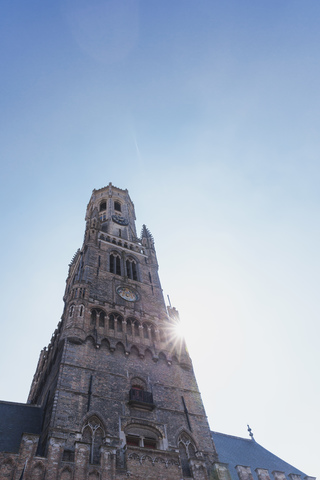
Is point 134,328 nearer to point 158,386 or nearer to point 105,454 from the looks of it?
point 158,386

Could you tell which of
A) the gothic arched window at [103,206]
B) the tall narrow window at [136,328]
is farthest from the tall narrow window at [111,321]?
the gothic arched window at [103,206]

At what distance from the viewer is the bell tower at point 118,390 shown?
1987cm

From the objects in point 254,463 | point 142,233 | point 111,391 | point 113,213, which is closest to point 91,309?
point 111,391

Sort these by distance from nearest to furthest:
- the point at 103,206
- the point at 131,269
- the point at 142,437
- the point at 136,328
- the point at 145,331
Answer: the point at 142,437 → the point at 136,328 → the point at 145,331 → the point at 131,269 → the point at 103,206

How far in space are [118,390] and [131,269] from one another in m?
18.1

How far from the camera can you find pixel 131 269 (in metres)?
41.6

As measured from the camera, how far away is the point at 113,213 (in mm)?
55688

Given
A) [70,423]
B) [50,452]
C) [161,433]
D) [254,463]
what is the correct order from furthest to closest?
1. [254,463]
2. [161,433]
3. [70,423]
4. [50,452]

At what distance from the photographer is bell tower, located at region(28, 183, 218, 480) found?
19.9 m

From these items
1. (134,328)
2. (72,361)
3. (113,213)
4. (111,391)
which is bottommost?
(111,391)

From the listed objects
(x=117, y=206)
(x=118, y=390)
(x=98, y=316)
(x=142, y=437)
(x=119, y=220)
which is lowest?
(x=142, y=437)

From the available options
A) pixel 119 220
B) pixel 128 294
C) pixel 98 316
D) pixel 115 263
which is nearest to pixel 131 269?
pixel 115 263

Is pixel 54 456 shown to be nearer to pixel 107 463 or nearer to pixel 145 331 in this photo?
pixel 107 463

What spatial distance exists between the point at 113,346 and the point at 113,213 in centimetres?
3054
